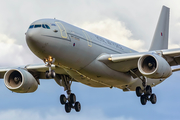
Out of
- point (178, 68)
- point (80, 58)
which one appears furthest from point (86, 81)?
point (178, 68)

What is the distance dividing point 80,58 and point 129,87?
7867 millimetres

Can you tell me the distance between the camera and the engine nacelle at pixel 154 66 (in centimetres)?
2480

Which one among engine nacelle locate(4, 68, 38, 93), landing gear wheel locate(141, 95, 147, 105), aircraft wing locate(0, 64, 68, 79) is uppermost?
aircraft wing locate(0, 64, 68, 79)

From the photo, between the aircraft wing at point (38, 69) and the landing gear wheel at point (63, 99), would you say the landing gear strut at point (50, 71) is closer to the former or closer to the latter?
the aircraft wing at point (38, 69)

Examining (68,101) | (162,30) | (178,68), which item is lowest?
(68,101)

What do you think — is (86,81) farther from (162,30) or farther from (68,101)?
(162,30)

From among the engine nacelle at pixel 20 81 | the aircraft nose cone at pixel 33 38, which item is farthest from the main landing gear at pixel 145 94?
the aircraft nose cone at pixel 33 38

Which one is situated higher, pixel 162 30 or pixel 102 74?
pixel 162 30

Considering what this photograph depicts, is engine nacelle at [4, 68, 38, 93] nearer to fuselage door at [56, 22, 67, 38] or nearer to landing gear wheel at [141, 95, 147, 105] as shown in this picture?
fuselage door at [56, 22, 67, 38]

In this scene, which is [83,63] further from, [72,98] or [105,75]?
[72,98]

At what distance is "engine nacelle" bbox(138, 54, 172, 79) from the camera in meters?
24.8

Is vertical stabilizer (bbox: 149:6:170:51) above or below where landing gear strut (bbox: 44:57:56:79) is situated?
above

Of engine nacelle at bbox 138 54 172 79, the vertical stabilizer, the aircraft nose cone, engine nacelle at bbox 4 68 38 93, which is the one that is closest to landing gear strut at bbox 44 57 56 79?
the aircraft nose cone

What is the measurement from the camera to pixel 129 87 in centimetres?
3156
